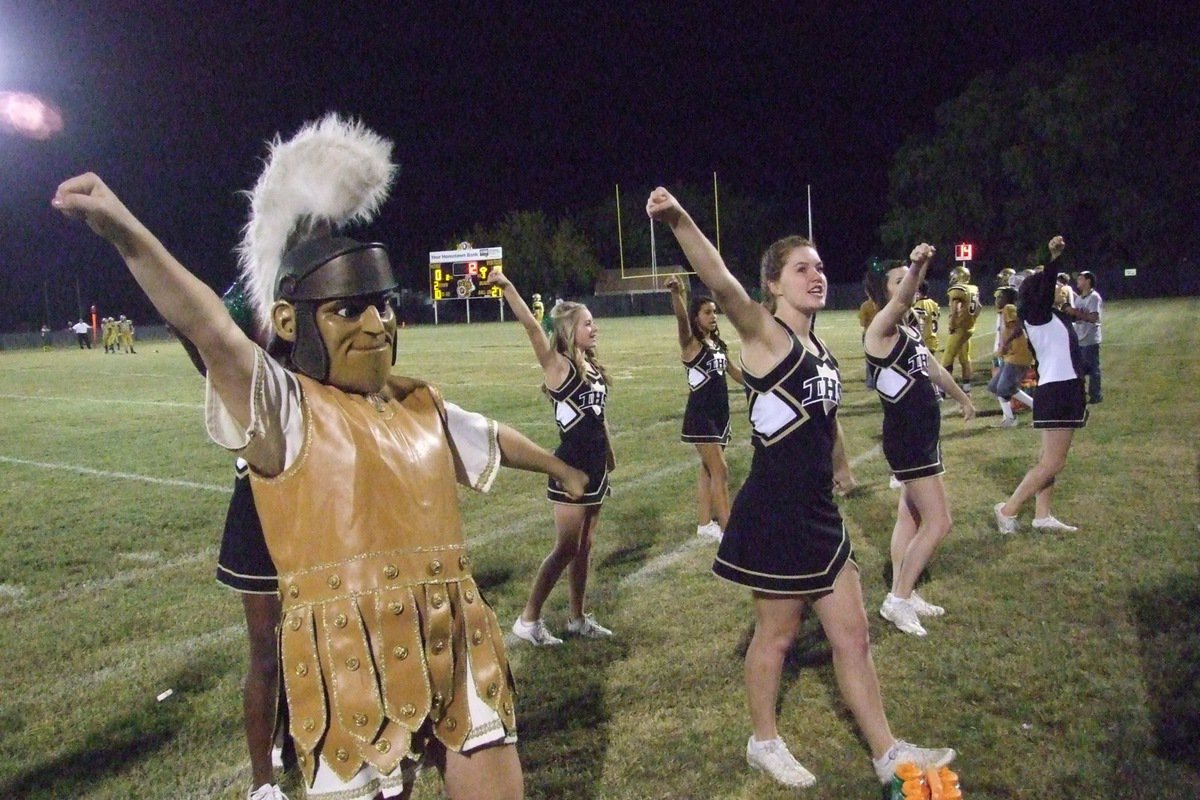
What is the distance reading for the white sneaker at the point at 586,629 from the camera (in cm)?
536

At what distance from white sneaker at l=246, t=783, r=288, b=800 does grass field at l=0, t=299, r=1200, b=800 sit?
0.25m

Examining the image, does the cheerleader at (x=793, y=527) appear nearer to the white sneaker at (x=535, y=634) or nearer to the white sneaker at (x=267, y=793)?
the white sneaker at (x=535, y=634)

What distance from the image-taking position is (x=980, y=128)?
205ft

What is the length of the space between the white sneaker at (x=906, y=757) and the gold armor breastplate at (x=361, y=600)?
198 cm

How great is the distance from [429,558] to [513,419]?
11759 mm

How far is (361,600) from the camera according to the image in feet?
7.03

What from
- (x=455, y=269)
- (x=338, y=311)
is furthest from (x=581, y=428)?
(x=455, y=269)

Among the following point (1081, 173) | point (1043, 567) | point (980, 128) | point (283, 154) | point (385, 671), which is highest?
point (980, 128)

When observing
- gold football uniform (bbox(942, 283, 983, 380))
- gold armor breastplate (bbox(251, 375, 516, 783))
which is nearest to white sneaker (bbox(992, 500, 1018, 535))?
gold armor breastplate (bbox(251, 375, 516, 783))

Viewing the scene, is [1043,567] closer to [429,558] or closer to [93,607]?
[429,558]

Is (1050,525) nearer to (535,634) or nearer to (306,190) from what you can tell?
(535,634)

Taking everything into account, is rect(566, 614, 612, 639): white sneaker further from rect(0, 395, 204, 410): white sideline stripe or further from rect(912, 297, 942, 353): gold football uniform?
rect(0, 395, 204, 410): white sideline stripe

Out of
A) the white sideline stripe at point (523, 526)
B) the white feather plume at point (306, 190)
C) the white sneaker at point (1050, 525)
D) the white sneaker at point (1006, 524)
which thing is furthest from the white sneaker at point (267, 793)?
the white sneaker at point (1050, 525)

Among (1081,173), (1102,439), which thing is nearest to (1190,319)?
(1102,439)
